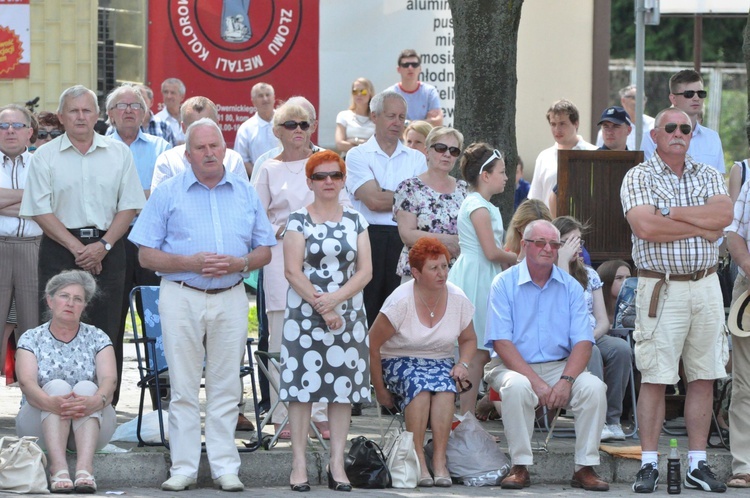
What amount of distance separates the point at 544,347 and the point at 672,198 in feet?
3.76

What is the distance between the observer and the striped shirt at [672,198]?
25.5ft

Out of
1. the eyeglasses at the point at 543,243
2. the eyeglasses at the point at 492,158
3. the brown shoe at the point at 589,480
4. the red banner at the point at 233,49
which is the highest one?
the red banner at the point at 233,49

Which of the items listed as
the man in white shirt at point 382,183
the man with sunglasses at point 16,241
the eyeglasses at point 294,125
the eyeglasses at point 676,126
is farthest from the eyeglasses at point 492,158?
the man with sunglasses at point 16,241

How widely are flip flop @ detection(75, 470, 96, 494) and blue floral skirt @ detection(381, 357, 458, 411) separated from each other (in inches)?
70.9

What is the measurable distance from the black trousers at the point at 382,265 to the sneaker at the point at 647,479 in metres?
2.26

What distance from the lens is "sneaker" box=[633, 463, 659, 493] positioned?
7703 millimetres

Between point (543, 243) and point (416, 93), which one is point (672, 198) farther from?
point (416, 93)

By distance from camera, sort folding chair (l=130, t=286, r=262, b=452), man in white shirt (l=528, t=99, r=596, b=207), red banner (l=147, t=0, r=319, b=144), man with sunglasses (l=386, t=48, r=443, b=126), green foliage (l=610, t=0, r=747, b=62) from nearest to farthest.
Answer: folding chair (l=130, t=286, r=262, b=452) < man in white shirt (l=528, t=99, r=596, b=207) < man with sunglasses (l=386, t=48, r=443, b=126) < red banner (l=147, t=0, r=319, b=144) < green foliage (l=610, t=0, r=747, b=62)

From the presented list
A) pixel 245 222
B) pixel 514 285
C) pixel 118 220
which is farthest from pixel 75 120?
pixel 514 285

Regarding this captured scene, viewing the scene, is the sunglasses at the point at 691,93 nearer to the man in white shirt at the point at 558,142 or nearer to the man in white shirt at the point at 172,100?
the man in white shirt at the point at 558,142

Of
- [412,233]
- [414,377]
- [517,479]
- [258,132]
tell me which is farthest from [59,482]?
[258,132]

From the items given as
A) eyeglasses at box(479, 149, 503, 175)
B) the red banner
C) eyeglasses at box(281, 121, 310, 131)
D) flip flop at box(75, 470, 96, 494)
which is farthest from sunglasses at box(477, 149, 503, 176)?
the red banner

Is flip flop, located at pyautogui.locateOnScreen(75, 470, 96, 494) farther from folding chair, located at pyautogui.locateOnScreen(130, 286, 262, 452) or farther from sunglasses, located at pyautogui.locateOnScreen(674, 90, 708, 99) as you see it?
sunglasses, located at pyautogui.locateOnScreen(674, 90, 708, 99)

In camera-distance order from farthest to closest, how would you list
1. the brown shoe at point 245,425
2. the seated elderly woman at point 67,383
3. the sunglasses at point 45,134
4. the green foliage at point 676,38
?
the green foliage at point 676,38 < the sunglasses at point 45,134 < the brown shoe at point 245,425 < the seated elderly woman at point 67,383
